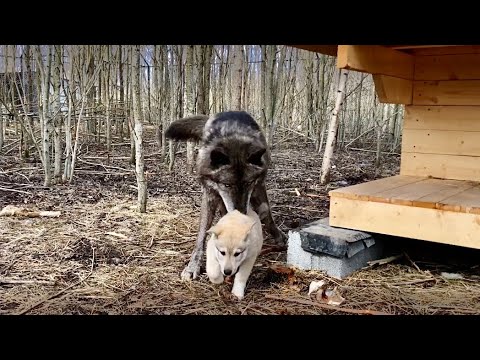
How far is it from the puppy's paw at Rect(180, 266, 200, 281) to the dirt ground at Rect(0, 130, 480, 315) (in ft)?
0.21

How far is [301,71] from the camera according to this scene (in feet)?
39.8

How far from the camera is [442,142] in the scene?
4.79 metres

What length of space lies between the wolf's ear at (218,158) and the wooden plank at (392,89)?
4.95 ft

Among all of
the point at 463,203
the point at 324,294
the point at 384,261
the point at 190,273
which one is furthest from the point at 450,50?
the point at 190,273

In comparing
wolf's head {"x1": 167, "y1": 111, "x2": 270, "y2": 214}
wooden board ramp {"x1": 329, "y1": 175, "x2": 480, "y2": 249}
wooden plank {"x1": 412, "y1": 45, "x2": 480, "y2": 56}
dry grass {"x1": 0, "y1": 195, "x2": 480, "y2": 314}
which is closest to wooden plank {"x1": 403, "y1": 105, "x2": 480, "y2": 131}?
wooden plank {"x1": 412, "y1": 45, "x2": 480, "y2": 56}

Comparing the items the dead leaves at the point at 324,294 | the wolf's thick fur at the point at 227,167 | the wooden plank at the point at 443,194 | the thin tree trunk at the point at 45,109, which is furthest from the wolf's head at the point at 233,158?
the thin tree trunk at the point at 45,109

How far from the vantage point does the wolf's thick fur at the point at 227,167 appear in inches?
157

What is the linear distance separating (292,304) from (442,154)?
8.09ft

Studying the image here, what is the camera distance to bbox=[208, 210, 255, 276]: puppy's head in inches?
129

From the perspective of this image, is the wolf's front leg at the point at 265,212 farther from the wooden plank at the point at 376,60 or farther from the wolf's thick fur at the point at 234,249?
the wooden plank at the point at 376,60
